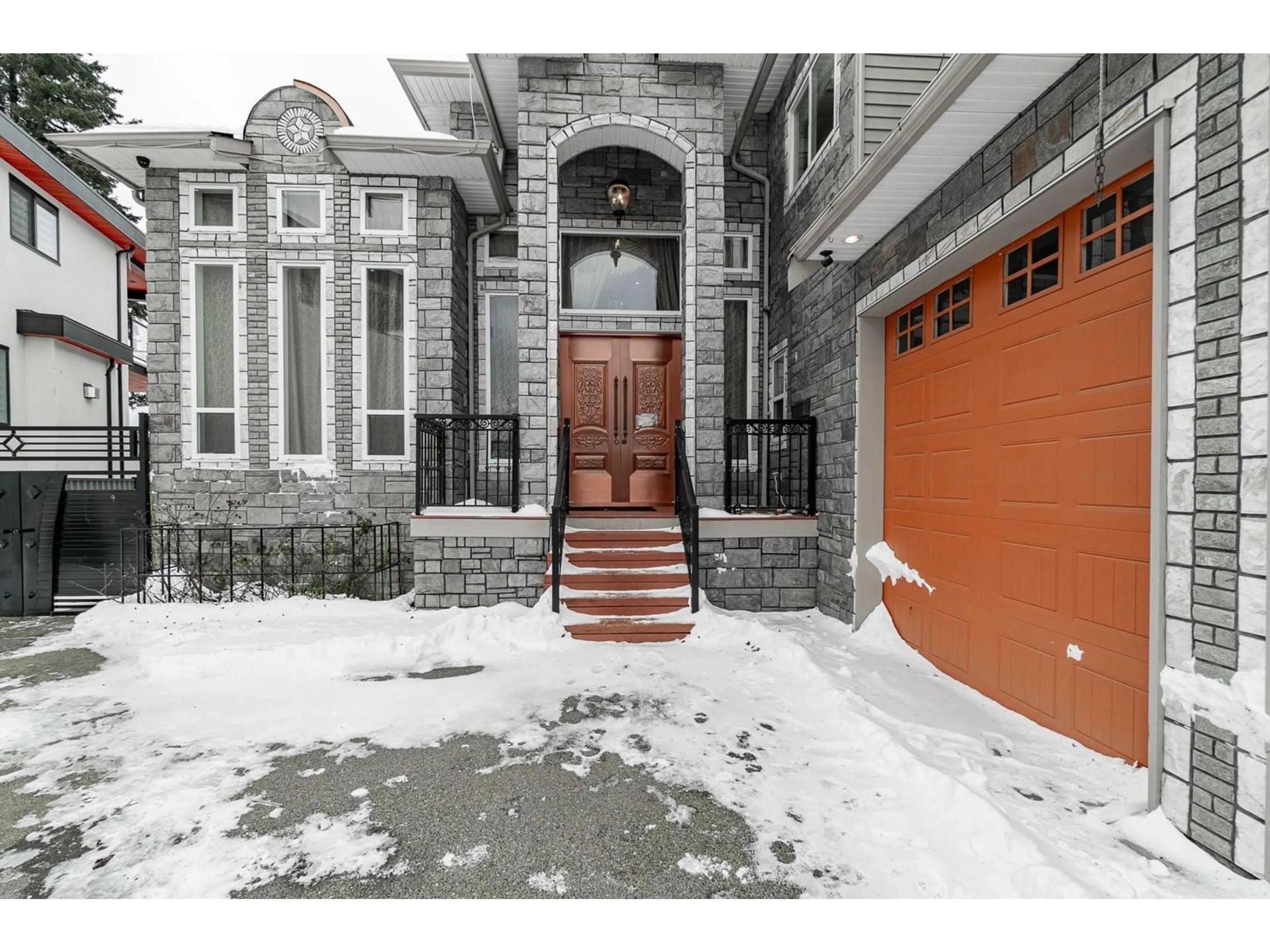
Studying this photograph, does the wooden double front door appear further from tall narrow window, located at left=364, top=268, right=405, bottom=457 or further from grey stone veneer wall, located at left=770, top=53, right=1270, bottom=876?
grey stone veneer wall, located at left=770, top=53, right=1270, bottom=876

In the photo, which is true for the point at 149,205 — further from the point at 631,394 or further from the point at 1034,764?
the point at 1034,764

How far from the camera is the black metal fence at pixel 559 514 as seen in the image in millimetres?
4367

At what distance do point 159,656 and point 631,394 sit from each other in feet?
15.8

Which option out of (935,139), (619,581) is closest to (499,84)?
(935,139)

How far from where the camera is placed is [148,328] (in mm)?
5965

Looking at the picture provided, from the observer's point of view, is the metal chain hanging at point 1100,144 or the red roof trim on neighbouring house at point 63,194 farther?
the red roof trim on neighbouring house at point 63,194

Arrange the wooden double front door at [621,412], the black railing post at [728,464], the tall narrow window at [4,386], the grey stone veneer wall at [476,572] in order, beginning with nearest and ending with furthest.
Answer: the grey stone veneer wall at [476,572] < the black railing post at [728,464] < the wooden double front door at [621,412] < the tall narrow window at [4,386]

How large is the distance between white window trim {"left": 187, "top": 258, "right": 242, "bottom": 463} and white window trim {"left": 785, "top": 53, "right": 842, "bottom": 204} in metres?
6.32

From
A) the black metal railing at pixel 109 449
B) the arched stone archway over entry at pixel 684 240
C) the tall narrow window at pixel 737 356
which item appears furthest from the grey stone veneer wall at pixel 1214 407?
the black metal railing at pixel 109 449

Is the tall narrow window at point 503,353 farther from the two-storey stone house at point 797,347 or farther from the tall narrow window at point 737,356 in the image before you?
the tall narrow window at point 737,356

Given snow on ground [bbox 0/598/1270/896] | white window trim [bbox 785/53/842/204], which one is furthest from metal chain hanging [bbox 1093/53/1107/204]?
white window trim [bbox 785/53/842/204]

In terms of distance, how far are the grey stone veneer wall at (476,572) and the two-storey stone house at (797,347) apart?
0.10ft

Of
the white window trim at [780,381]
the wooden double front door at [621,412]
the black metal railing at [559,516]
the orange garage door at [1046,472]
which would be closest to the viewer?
the orange garage door at [1046,472]

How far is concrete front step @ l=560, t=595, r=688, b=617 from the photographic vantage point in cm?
439
